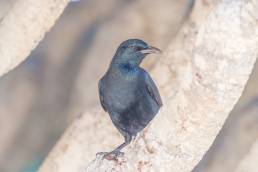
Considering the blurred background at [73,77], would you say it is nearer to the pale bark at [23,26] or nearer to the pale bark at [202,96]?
the pale bark at [23,26]

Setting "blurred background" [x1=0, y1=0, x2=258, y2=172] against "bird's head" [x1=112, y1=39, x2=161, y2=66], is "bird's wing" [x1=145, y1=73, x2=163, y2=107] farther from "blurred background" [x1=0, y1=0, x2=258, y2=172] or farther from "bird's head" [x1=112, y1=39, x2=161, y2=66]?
"blurred background" [x1=0, y1=0, x2=258, y2=172]

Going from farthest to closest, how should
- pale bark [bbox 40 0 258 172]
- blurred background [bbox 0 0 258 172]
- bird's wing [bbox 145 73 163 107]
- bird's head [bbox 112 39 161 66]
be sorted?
blurred background [bbox 0 0 258 172] < bird's wing [bbox 145 73 163 107] < bird's head [bbox 112 39 161 66] < pale bark [bbox 40 0 258 172]

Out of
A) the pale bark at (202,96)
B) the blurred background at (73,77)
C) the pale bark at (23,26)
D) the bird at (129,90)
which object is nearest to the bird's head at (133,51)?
the bird at (129,90)

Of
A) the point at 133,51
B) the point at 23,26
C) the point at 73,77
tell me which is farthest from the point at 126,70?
the point at 73,77

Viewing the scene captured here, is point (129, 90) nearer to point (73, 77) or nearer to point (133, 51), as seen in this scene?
point (133, 51)

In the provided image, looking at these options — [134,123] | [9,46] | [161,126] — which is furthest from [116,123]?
[161,126]

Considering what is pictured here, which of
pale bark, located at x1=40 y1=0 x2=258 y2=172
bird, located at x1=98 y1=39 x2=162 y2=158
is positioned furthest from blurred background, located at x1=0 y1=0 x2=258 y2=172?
pale bark, located at x1=40 y1=0 x2=258 y2=172

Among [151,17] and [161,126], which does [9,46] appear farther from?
[151,17]
